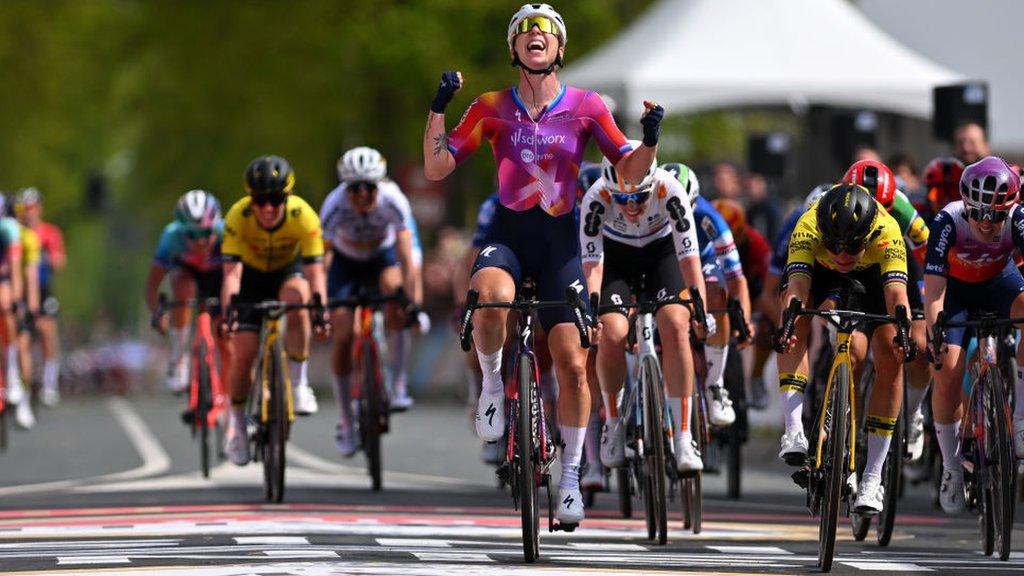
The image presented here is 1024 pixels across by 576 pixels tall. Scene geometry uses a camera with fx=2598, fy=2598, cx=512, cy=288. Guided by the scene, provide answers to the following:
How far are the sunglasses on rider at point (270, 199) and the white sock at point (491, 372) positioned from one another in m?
4.32

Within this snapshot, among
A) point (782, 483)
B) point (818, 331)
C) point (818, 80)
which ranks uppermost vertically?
point (818, 80)

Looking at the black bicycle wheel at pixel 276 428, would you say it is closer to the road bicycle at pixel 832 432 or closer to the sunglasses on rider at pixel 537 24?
the sunglasses on rider at pixel 537 24

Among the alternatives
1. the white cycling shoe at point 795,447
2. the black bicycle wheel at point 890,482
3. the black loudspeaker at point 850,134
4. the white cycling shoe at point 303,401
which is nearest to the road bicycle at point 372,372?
the white cycling shoe at point 303,401

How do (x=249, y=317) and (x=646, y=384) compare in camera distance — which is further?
(x=249, y=317)

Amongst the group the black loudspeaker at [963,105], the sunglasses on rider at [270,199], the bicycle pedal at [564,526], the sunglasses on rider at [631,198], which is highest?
the black loudspeaker at [963,105]

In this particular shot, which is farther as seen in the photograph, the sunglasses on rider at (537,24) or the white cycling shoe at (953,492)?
the white cycling shoe at (953,492)

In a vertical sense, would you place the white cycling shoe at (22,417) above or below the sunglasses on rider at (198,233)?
below

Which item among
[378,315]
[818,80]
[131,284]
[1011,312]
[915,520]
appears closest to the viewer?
[1011,312]

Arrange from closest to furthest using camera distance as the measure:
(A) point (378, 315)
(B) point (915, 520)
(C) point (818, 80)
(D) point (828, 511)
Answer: (D) point (828, 511), (B) point (915, 520), (A) point (378, 315), (C) point (818, 80)

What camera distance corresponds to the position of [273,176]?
16.1 meters

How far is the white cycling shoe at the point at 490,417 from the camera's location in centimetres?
1220

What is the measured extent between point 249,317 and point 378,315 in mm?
1496

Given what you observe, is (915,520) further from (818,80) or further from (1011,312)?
(818,80)

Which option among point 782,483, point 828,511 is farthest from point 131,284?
point 828,511
